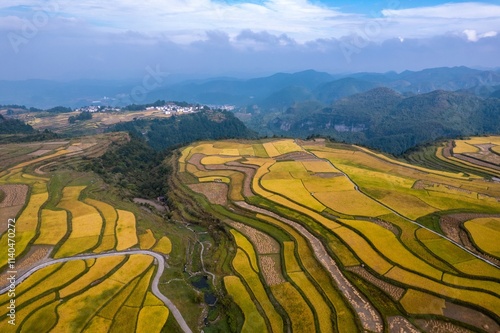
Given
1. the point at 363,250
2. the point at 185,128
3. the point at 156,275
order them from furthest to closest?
the point at 185,128
the point at 363,250
the point at 156,275

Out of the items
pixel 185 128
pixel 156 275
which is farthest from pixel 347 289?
pixel 185 128

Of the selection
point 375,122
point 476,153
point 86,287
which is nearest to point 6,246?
point 86,287

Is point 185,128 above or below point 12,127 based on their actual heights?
below

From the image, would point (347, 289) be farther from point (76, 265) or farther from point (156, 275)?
point (76, 265)

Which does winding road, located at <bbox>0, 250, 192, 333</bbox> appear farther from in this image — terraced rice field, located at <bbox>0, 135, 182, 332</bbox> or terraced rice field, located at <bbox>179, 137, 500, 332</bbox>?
terraced rice field, located at <bbox>179, 137, 500, 332</bbox>

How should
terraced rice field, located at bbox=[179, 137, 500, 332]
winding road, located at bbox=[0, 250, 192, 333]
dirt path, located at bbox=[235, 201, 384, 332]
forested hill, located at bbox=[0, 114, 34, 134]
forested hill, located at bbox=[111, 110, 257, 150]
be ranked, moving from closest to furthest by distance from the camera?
dirt path, located at bbox=[235, 201, 384, 332] < terraced rice field, located at bbox=[179, 137, 500, 332] < winding road, located at bbox=[0, 250, 192, 333] < forested hill, located at bbox=[0, 114, 34, 134] < forested hill, located at bbox=[111, 110, 257, 150]

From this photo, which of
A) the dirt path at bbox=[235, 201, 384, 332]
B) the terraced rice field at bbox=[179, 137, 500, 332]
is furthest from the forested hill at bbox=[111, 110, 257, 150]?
the dirt path at bbox=[235, 201, 384, 332]

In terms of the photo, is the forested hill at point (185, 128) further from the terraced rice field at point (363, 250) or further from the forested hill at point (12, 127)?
the terraced rice field at point (363, 250)
